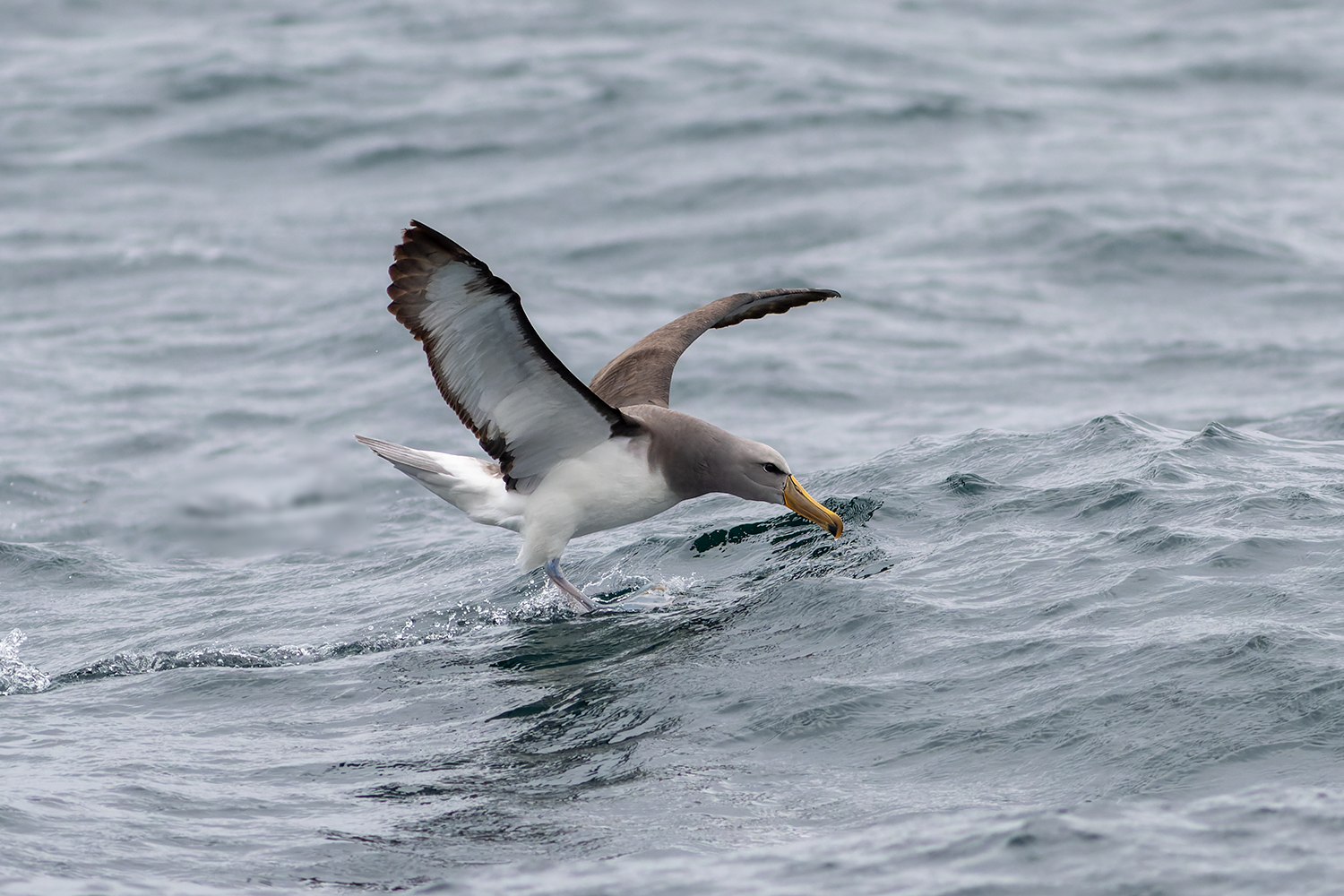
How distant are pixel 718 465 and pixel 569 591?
1.21 meters

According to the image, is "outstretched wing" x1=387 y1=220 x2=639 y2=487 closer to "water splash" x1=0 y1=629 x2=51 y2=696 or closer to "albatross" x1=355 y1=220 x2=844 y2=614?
"albatross" x1=355 y1=220 x2=844 y2=614

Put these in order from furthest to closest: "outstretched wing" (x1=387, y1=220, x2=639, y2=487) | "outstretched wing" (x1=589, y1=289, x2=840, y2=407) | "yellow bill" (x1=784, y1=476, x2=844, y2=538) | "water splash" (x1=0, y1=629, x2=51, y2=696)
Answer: "outstretched wing" (x1=589, y1=289, x2=840, y2=407) < "yellow bill" (x1=784, y1=476, x2=844, y2=538) < "water splash" (x1=0, y1=629, x2=51, y2=696) < "outstretched wing" (x1=387, y1=220, x2=639, y2=487)

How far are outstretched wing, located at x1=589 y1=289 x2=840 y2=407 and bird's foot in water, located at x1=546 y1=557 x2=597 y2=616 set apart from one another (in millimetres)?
1308

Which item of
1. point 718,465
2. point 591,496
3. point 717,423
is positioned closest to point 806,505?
point 718,465

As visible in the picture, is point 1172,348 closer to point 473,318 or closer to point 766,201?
point 766,201

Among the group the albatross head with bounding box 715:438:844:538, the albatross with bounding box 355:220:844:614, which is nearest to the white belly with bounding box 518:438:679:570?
the albatross with bounding box 355:220:844:614

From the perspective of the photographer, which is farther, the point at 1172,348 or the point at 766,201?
the point at 766,201

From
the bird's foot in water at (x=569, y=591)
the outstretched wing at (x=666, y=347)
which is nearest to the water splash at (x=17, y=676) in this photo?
the bird's foot in water at (x=569, y=591)

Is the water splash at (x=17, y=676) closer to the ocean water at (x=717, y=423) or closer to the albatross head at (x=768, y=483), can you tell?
the ocean water at (x=717, y=423)

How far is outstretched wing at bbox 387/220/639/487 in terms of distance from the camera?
7953 mm

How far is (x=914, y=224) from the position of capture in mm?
21281

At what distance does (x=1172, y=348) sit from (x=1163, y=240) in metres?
3.53

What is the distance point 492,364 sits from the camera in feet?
28.8

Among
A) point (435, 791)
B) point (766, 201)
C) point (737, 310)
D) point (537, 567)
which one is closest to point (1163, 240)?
point (766, 201)
